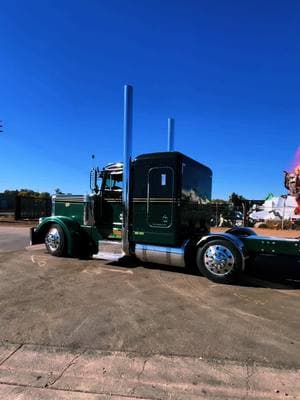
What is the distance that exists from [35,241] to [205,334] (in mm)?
7298

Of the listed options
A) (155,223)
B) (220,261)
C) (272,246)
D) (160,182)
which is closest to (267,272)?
(272,246)

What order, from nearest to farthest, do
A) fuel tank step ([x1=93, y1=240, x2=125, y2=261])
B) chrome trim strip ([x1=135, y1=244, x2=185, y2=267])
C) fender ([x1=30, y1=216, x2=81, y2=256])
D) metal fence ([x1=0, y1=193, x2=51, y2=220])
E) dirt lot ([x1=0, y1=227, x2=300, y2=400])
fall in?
1. dirt lot ([x1=0, y1=227, x2=300, y2=400])
2. chrome trim strip ([x1=135, y1=244, x2=185, y2=267])
3. fuel tank step ([x1=93, y1=240, x2=125, y2=261])
4. fender ([x1=30, y1=216, x2=81, y2=256])
5. metal fence ([x1=0, y1=193, x2=51, y2=220])

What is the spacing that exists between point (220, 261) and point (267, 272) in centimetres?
190

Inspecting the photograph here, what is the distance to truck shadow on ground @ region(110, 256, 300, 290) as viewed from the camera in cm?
818

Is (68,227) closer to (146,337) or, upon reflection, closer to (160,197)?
(160,197)

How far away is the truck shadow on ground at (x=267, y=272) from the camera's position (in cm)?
818

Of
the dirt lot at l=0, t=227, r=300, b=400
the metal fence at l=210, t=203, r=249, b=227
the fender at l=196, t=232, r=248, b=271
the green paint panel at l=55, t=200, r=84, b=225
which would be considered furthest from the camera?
the metal fence at l=210, t=203, r=249, b=227

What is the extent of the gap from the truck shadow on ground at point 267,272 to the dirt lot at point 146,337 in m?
0.08

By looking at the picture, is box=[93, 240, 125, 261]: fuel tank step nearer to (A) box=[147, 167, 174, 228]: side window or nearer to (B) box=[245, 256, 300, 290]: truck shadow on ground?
(A) box=[147, 167, 174, 228]: side window

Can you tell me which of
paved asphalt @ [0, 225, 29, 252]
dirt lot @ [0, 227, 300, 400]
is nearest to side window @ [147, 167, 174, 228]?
dirt lot @ [0, 227, 300, 400]

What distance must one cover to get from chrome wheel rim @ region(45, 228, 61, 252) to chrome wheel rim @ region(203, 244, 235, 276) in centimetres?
431

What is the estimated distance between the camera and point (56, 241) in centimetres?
1077

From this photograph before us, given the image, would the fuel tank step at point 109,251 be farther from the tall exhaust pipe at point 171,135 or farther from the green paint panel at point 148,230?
the tall exhaust pipe at point 171,135

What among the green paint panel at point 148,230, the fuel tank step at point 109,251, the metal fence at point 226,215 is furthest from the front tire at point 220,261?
the metal fence at point 226,215
